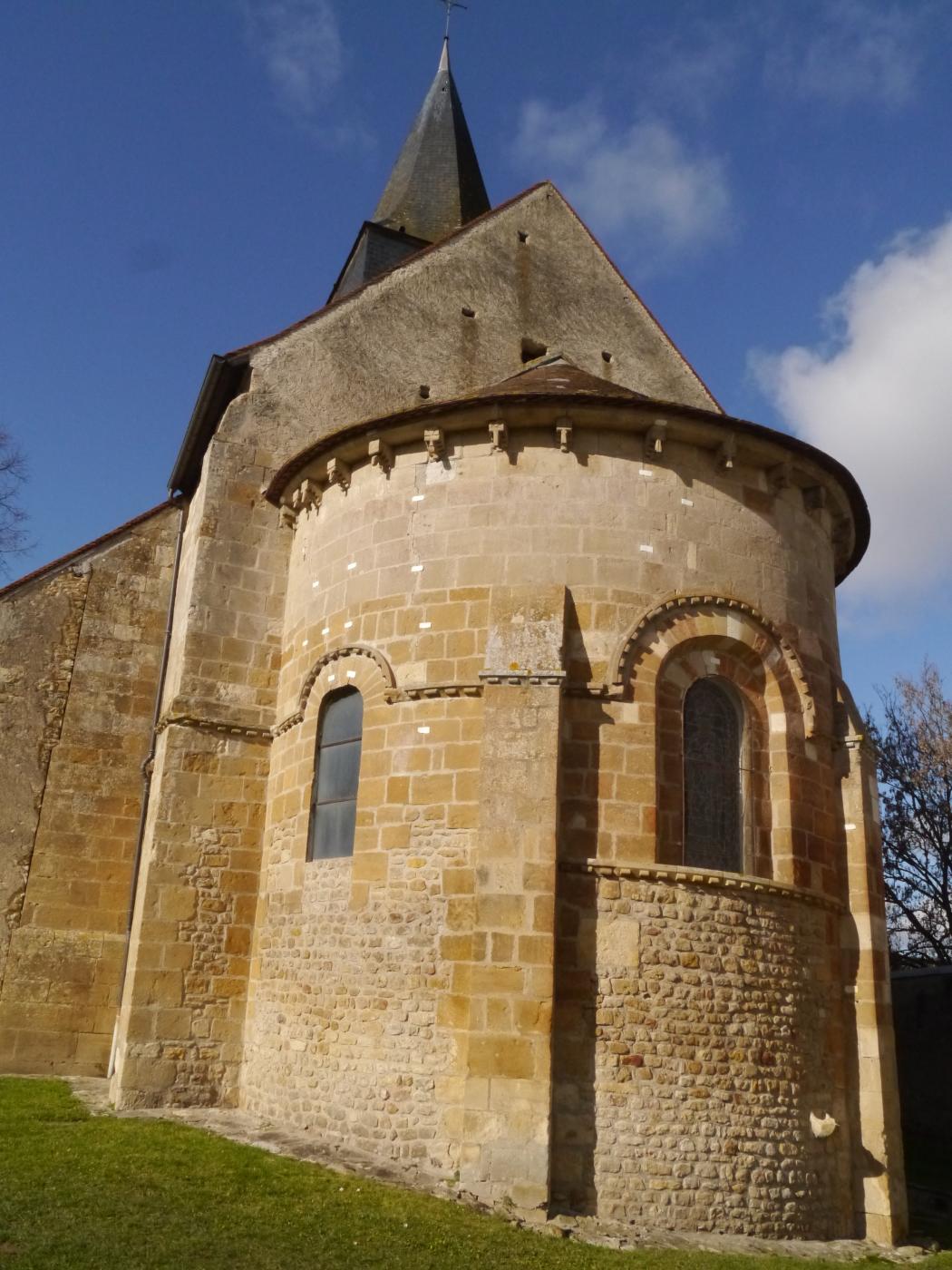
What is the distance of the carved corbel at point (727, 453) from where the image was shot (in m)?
11.0

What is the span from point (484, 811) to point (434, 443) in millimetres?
3764

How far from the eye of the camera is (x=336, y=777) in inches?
435

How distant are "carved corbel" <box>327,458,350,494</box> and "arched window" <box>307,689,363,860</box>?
227cm

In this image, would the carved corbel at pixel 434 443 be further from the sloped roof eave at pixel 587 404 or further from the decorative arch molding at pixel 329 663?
the decorative arch molding at pixel 329 663

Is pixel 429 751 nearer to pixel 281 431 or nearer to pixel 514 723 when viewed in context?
pixel 514 723

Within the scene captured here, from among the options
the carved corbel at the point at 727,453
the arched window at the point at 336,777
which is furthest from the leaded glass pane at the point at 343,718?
the carved corbel at the point at 727,453

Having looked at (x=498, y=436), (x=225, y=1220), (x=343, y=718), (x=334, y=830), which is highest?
(x=498, y=436)

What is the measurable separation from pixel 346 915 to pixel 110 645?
5832mm

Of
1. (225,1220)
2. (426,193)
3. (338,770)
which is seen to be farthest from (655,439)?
(426,193)

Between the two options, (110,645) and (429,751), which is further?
(110,645)

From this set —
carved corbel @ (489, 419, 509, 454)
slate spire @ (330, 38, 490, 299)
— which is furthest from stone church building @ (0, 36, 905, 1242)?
slate spire @ (330, 38, 490, 299)

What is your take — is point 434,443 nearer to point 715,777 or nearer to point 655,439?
point 655,439

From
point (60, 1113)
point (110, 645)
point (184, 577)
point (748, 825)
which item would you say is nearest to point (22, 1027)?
point (60, 1113)

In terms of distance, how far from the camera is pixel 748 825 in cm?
1040
